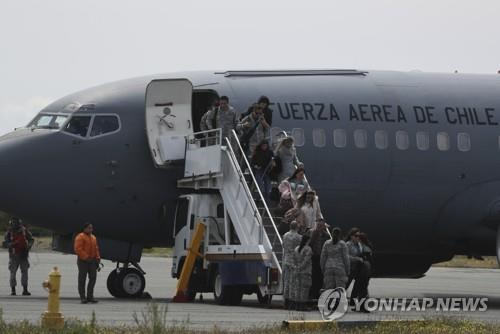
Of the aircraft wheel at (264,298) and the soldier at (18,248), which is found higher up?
the soldier at (18,248)

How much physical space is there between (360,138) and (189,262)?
5213 millimetres

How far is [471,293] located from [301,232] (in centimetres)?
1236

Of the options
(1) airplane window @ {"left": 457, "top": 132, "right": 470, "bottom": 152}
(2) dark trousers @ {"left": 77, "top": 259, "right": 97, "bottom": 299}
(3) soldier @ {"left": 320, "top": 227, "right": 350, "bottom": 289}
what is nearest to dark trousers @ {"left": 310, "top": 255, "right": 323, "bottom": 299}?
(3) soldier @ {"left": 320, "top": 227, "right": 350, "bottom": 289}

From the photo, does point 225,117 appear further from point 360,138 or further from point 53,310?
point 53,310

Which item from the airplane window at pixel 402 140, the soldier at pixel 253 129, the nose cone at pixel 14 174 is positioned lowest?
the nose cone at pixel 14 174

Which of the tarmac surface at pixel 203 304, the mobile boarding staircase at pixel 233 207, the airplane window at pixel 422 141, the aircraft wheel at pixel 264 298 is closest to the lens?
the tarmac surface at pixel 203 304

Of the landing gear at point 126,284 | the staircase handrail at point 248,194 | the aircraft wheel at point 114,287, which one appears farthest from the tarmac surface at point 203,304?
the staircase handrail at point 248,194

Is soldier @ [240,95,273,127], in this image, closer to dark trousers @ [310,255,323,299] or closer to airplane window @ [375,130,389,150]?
airplane window @ [375,130,389,150]

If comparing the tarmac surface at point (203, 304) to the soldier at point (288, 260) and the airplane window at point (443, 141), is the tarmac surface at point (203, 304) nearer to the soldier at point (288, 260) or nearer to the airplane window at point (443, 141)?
the soldier at point (288, 260)

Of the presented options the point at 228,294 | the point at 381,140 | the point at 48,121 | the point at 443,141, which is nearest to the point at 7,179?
the point at 48,121

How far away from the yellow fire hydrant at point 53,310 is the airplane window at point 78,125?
873cm

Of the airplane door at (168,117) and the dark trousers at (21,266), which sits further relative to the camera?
the dark trousers at (21,266)

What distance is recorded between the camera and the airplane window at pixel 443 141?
30141 mm

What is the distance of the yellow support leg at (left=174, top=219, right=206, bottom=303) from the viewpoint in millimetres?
26859
